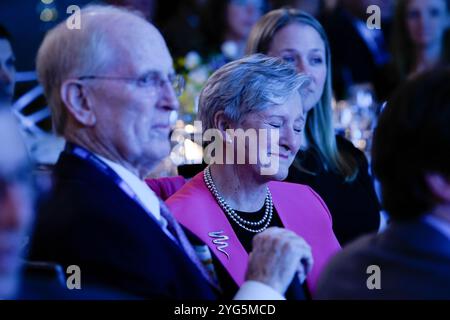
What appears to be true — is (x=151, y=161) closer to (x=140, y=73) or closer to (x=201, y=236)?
(x=140, y=73)

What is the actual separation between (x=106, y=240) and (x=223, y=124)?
807 millimetres

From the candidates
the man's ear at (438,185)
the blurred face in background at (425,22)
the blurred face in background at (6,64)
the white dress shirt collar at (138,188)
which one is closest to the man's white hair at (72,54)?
the white dress shirt collar at (138,188)

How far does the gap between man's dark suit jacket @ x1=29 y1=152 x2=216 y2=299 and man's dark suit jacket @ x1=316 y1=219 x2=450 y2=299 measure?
0.36m

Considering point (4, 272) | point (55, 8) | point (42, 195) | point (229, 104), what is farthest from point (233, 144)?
point (55, 8)

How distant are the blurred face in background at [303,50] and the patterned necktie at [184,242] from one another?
4.19 ft

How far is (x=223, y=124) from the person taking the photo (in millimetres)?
Answer: 2537

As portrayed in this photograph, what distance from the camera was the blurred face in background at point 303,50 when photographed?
3256 mm

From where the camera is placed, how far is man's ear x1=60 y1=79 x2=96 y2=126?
6.34ft

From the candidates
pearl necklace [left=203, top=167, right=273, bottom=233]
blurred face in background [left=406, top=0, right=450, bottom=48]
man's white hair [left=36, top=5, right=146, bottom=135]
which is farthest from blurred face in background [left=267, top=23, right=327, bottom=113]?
blurred face in background [left=406, top=0, right=450, bottom=48]

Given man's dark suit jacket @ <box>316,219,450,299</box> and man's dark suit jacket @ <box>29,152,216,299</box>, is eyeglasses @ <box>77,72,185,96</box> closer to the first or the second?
man's dark suit jacket @ <box>29,152,216,299</box>

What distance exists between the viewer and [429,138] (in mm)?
1701

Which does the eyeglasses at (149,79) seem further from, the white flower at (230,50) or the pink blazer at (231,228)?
the white flower at (230,50)

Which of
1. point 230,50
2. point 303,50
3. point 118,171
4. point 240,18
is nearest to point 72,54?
point 118,171

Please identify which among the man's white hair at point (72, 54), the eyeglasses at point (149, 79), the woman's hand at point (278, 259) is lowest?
the woman's hand at point (278, 259)
